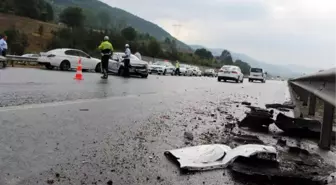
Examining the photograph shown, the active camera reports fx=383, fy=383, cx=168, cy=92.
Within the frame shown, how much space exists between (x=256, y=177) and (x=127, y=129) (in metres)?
2.52

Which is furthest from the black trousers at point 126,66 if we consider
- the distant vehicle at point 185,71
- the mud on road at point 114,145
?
the distant vehicle at point 185,71

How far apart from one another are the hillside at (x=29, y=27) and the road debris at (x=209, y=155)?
88.0m

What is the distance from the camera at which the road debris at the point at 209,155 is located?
383cm

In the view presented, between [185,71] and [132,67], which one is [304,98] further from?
[185,71]

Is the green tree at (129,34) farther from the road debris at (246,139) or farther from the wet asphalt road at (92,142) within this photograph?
the road debris at (246,139)

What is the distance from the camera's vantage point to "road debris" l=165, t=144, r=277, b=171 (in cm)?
383

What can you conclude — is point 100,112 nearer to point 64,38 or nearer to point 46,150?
point 46,150

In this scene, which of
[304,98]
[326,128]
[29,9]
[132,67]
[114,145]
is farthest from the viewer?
[29,9]

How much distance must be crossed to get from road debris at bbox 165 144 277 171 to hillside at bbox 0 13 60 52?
289 feet

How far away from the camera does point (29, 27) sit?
334ft

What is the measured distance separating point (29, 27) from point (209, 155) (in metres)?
106

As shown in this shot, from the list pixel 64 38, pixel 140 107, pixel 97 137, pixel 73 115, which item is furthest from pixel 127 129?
pixel 64 38

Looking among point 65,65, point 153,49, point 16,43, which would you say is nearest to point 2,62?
point 65,65

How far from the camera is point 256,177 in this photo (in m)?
3.52
